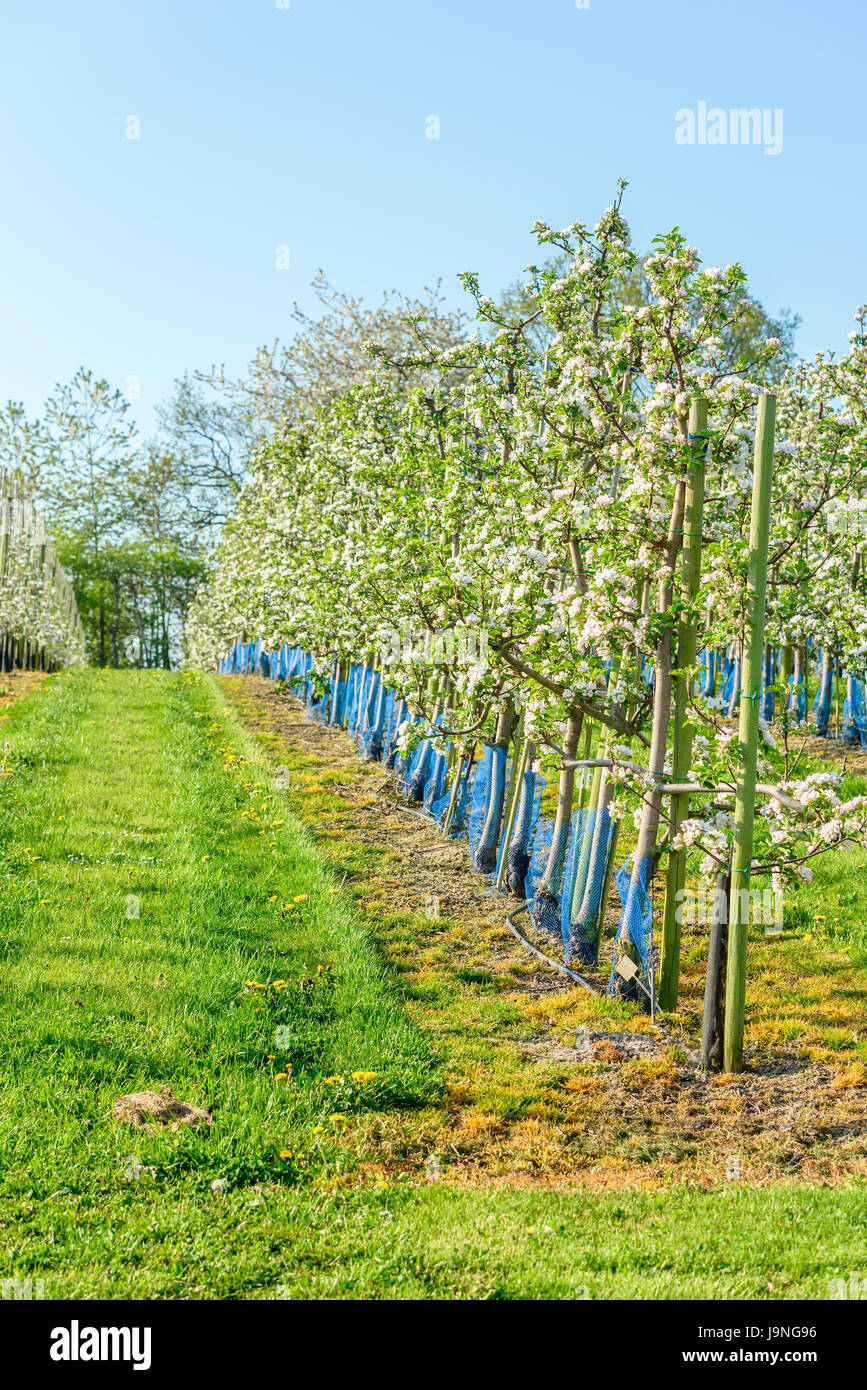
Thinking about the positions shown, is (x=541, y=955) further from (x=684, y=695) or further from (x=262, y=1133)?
(x=262, y=1133)

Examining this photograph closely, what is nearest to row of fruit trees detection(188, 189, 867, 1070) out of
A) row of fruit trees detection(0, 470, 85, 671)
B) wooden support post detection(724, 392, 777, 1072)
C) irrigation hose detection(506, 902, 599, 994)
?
wooden support post detection(724, 392, 777, 1072)

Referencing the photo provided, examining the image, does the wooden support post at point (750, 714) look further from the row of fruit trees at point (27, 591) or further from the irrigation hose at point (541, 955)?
the row of fruit trees at point (27, 591)

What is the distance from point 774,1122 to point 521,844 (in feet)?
11.6

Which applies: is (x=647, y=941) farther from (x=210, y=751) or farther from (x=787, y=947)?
(x=210, y=751)

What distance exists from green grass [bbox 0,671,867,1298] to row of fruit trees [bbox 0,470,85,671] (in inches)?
683

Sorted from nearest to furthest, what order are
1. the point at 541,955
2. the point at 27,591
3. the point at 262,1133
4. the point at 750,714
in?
the point at 262,1133 < the point at 750,714 < the point at 541,955 < the point at 27,591

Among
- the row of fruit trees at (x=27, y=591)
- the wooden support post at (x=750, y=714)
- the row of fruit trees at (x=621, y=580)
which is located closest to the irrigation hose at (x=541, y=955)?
the row of fruit trees at (x=621, y=580)

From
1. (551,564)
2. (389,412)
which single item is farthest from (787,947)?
(389,412)

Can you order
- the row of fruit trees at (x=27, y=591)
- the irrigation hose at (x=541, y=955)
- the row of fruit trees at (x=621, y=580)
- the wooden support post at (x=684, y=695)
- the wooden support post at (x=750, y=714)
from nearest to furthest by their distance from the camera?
the wooden support post at (x=750, y=714) < the row of fruit trees at (x=621, y=580) < the wooden support post at (x=684, y=695) < the irrigation hose at (x=541, y=955) < the row of fruit trees at (x=27, y=591)

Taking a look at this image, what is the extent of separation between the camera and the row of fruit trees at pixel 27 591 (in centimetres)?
2447

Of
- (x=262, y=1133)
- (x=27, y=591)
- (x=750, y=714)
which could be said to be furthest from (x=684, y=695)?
(x=27, y=591)

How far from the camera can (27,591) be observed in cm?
2602

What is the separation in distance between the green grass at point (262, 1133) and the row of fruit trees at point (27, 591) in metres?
17.4

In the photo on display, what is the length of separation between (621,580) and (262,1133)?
3.48m
